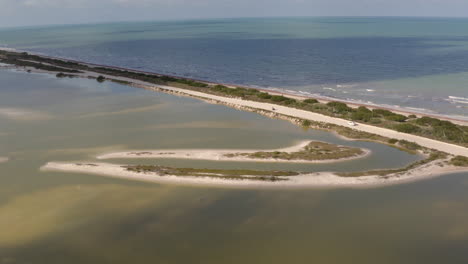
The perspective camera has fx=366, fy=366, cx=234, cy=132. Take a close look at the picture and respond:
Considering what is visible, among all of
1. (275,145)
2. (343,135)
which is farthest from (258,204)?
(343,135)

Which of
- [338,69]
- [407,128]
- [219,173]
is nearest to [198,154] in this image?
[219,173]

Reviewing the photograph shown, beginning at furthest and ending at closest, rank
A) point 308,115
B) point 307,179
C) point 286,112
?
point 286,112 → point 308,115 → point 307,179

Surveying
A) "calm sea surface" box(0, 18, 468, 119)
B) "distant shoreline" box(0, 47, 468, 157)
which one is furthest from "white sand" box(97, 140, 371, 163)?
"calm sea surface" box(0, 18, 468, 119)

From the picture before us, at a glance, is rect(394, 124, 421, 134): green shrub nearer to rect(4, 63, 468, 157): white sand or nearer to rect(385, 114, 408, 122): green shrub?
rect(4, 63, 468, 157): white sand

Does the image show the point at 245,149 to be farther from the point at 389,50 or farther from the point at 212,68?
the point at 389,50

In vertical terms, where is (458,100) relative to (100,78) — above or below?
below

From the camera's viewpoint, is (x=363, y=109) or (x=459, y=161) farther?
(x=363, y=109)

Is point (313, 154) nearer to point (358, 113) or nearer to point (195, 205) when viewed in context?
point (195, 205)
